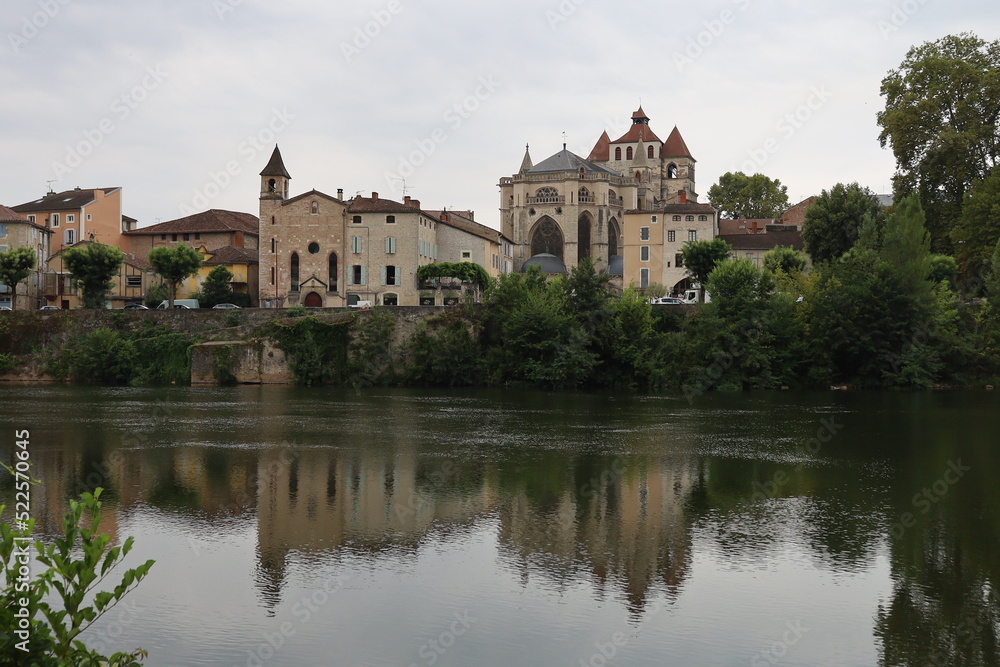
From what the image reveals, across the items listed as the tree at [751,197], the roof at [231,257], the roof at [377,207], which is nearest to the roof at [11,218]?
the roof at [231,257]

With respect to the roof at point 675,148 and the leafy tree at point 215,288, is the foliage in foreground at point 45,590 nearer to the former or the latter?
the leafy tree at point 215,288

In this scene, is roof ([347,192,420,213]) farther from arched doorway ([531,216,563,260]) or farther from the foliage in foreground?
the foliage in foreground

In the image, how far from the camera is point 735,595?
1410 cm

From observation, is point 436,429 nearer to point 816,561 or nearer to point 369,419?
point 369,419

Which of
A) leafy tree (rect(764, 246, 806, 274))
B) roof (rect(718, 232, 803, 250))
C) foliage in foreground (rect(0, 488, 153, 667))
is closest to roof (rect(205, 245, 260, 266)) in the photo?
leafy tree (rect(764, 246, 806, 274))

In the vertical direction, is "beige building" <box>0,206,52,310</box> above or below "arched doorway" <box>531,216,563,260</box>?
below

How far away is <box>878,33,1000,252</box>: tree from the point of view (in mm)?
58625

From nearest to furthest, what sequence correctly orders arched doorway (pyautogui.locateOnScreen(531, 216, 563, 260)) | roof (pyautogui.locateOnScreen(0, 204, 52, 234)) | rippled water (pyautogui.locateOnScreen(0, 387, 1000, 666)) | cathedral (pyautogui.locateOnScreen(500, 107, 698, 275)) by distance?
rippled water (pyautogui.locateOnScreen(0, 387, 1000, 666))
roof (pyautogui.locateOnScreen(0, 204, 52, 234))
cathedral (pyautogui.locateOnScreen(500, 107, 698, 275))
arched doorway (pyautogui.locateOnScreen(531, 216, 563, 260))

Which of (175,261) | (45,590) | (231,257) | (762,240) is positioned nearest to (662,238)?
(762,240)

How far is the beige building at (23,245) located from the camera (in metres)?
74.3

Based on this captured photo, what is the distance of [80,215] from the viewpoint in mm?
82750

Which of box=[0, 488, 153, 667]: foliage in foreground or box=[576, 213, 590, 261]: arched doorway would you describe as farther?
box=[576, 213, 590, 261]: arched doorway

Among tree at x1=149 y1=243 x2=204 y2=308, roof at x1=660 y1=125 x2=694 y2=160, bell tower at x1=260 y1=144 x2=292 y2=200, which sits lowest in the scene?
tree at x1=149 y1=243 x2=204 y2=308

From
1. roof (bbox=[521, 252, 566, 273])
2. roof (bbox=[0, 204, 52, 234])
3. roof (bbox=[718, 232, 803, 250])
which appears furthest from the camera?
roof (bbox=[521, 252, 566, 273])
